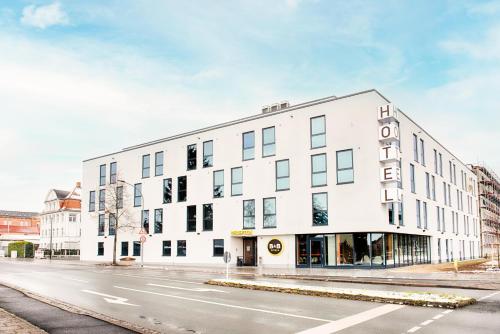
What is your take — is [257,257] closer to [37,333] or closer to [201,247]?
[201,247]

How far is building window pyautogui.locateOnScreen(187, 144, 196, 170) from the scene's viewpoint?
47.0m

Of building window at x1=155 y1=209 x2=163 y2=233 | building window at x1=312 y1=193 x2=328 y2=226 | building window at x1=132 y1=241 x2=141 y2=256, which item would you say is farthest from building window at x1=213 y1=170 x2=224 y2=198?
building window at x1=132 y1=241 x2=141 y2=256

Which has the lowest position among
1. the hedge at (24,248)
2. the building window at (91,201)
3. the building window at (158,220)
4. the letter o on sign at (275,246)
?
the hedge at (24,248)

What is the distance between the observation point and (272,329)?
34.2 feet

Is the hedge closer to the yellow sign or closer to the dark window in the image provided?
the dark window

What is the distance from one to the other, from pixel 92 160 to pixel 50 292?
43.5 meters

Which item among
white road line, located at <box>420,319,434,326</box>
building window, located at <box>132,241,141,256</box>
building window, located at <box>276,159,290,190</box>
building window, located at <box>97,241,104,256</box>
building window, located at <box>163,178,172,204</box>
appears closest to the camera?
white road line, located at <box>420,319,434,326</box>

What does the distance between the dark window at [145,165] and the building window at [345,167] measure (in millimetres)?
22865

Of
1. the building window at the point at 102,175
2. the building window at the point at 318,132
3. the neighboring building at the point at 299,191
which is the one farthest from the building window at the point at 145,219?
the building window at the point at 318,132

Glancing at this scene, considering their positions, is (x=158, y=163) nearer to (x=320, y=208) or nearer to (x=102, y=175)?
(x=102, y=175)

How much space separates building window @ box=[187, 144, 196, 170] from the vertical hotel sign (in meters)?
19.0

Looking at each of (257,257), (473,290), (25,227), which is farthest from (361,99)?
(25,227)

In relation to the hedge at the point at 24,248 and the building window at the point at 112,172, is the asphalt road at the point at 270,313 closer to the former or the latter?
the building window at the point at 112,172

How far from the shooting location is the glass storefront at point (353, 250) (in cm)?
3484
